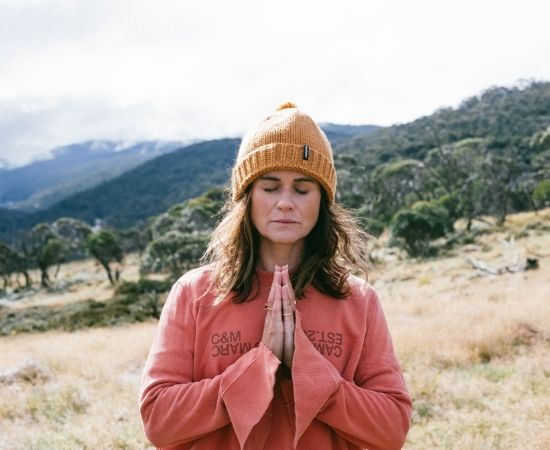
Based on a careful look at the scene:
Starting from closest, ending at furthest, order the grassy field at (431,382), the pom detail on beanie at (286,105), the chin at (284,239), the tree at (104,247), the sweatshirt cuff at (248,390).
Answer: the sweatshirt cuff at (248,390), the chin at (284,239), the pom detail on beanie at (286,105), the grassy field at (431,382), the tree at (104,247)

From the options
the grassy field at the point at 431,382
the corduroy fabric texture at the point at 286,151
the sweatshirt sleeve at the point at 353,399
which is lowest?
the grassy field at the point at 431,382

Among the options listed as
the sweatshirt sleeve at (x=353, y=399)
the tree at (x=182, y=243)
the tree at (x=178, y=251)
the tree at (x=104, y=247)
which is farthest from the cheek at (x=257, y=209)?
the tree at (x=104, y=247)

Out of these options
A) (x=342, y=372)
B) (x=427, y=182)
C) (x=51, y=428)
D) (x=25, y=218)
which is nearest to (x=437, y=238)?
(x=427, y=182)

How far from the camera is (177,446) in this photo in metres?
1.77

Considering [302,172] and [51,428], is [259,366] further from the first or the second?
[51,428]

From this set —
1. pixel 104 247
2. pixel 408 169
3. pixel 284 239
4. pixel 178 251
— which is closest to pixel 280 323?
pixel 284 239

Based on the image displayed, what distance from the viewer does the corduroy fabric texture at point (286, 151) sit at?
73.2 inches

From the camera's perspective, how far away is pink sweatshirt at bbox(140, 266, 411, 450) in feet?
5.31

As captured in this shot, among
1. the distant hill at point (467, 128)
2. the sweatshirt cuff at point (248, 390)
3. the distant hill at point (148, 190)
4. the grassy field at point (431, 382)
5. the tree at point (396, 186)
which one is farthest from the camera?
the distant hill at point (148, 190)

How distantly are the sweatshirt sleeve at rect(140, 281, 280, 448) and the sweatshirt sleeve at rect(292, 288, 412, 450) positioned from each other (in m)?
0.11

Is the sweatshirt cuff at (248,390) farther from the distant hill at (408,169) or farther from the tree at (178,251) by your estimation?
the tree at (178,251)

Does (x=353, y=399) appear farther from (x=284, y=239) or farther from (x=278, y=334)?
(x=284, y=239)

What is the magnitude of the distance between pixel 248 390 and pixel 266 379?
0.22 feet

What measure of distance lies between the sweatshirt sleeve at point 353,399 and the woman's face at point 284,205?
315mm
